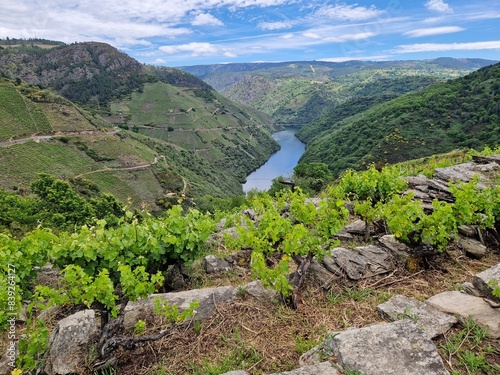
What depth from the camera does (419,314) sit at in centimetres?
434

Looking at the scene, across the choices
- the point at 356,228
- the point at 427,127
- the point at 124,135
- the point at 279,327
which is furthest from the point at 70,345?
the point at 427,127

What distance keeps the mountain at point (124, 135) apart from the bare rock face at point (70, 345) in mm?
65975

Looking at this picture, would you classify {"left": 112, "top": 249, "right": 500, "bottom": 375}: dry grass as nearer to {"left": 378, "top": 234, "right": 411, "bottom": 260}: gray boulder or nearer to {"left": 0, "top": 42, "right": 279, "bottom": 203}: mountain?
{"left": 378, "top": 234, "right": 411, "bottom": 260}: gray boulder

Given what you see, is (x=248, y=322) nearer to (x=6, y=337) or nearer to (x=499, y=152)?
(x=6, y=337)

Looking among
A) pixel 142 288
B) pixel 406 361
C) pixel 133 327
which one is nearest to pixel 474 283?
pixel 406 361

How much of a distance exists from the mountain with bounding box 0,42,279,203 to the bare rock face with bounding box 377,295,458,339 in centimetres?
6880

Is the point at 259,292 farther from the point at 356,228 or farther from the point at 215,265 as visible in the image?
the point at 356,228

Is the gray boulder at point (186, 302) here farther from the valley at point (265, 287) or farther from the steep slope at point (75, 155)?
the steep slope at point (75, 155)

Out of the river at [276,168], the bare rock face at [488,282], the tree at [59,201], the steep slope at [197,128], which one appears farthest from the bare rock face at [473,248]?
the steep slope at [197,128]

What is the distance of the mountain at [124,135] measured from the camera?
238 ft

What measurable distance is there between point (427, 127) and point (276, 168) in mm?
66806

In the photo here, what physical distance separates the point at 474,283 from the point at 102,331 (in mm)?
5593

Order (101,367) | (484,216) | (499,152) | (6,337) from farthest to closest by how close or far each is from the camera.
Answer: (499,152), (484,216), (6,337), (101,367)

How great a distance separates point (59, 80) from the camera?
7480 inches
